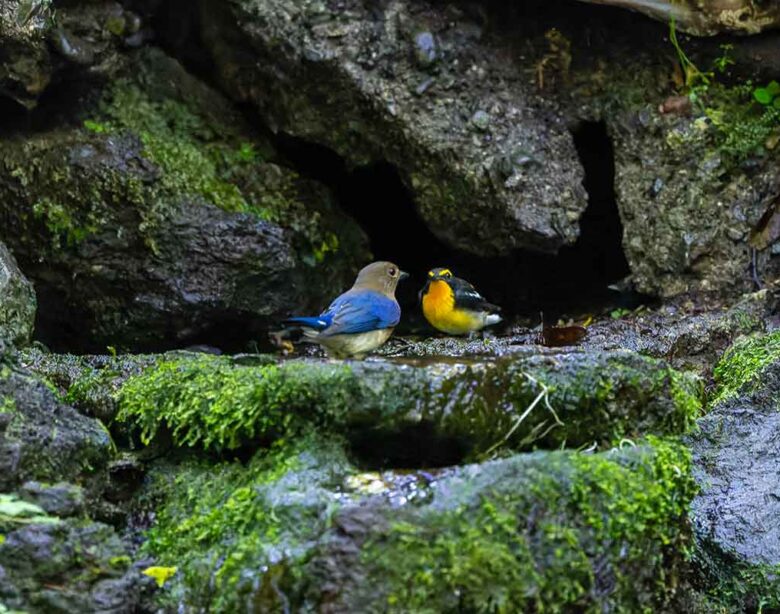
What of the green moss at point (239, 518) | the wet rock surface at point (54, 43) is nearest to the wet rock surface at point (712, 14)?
the wet rock surface at point (54, 43)

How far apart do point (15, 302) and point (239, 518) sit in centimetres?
254

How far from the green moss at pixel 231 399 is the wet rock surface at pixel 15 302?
1.42m

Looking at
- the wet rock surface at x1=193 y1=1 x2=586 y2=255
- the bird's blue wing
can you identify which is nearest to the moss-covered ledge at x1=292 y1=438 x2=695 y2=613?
the bird's blue wing

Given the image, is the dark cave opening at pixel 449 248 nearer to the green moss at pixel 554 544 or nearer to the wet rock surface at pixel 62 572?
the wet rock surface at pixel 62 572

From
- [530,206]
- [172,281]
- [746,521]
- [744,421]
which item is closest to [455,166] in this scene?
[530,206]

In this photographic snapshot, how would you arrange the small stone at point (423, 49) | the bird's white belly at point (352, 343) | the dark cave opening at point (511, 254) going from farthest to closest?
the dark cave opening at point (511, 254)
the small stone at point (423, 49)
the bird's white belly at point (352, 343)

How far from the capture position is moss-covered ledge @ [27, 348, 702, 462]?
12.2ft

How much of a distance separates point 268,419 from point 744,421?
2.48m

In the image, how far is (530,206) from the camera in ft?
22.9

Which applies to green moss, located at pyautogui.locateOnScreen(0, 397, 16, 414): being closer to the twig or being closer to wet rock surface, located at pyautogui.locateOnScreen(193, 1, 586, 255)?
the twig

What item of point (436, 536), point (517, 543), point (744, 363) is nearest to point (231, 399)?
point (436, 536)

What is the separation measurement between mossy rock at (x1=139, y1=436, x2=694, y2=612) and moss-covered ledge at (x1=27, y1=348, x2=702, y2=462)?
15 cm

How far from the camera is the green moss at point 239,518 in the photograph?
10.8 feet

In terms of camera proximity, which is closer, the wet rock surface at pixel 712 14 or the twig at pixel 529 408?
the twig at pixel 529 408
